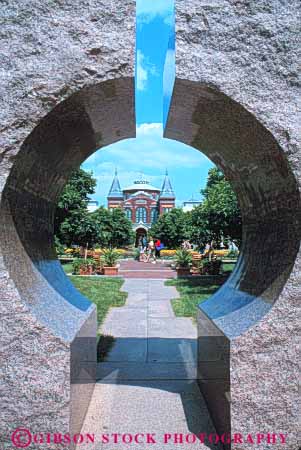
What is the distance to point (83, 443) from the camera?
367cm

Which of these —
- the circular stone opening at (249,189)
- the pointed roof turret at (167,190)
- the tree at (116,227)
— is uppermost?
the pointed roof turret at (167,190)

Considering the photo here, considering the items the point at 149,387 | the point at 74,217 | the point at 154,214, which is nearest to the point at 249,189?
the point at 149,387

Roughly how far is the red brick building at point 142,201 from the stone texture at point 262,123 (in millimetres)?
80611

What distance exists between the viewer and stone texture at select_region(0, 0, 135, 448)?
3.14m

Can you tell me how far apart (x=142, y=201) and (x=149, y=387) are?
85430mm

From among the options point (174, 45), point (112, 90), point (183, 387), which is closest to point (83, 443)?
point (183, 387)

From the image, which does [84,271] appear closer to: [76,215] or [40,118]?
[76,215]

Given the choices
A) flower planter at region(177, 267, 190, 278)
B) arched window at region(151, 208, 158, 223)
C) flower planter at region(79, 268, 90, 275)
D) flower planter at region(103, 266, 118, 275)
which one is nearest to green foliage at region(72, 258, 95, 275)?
flower planter at region(79, 268, 90, 275)

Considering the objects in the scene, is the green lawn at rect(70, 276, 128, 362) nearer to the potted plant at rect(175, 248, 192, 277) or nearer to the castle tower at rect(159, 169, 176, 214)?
the potted plant at rect(175, 248, 192, 277)

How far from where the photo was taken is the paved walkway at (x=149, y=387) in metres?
3.93

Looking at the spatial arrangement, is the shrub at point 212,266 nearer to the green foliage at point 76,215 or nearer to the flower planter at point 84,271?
the flower planter at point 84,271

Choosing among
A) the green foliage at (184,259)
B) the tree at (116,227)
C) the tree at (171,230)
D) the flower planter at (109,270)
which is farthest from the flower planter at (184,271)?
the tree at (171,230)

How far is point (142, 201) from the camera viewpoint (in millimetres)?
90125

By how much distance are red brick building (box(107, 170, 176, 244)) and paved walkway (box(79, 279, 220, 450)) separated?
250ft
